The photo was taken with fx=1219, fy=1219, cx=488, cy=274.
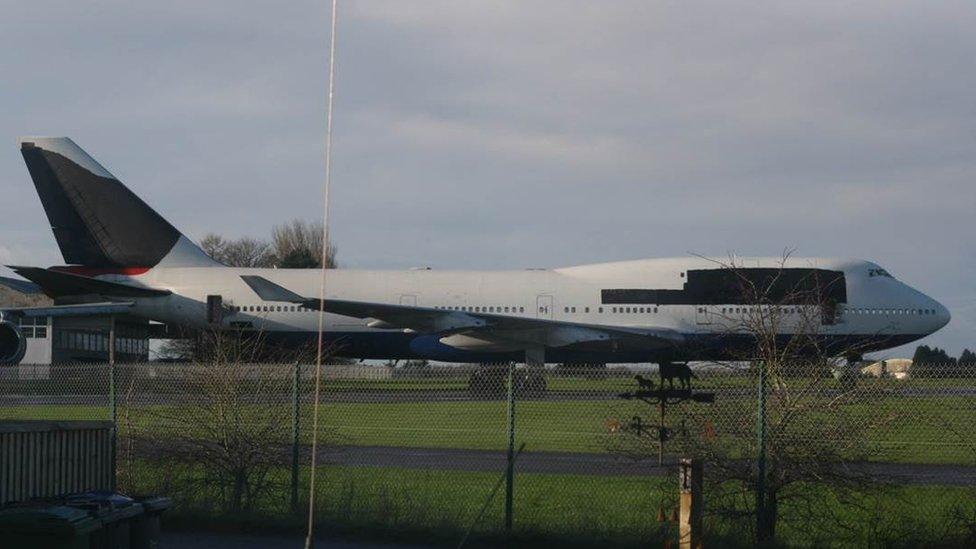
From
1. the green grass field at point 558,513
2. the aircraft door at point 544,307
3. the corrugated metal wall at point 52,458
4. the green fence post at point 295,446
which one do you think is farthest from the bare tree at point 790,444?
the aircraft door at point 544,307

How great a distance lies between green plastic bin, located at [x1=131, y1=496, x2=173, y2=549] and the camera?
30.9 feet

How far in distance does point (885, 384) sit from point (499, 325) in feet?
70.8

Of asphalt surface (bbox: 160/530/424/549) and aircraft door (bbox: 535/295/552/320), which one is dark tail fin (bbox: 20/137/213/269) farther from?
asphalt surface (bbox: 160/530/424/549)

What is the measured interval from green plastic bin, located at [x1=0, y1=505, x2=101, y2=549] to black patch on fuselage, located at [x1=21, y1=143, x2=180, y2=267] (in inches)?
1198

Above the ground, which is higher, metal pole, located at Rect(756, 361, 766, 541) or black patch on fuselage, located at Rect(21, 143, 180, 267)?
black patch on fuselage, located at Rect(21, 143, 180, 267)

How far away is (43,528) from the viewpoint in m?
8.18

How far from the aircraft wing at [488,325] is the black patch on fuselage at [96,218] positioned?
5.96m

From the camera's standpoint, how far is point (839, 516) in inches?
448

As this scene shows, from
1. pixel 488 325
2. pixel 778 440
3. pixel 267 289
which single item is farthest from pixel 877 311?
pixel 778 440

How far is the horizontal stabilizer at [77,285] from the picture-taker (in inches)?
1404

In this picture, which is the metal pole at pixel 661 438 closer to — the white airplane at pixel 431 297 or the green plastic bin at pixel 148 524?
the green plastic bin at pixel 148 524

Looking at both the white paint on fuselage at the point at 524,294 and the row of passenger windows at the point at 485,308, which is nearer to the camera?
the white paint on fuselage at the point at 524,294

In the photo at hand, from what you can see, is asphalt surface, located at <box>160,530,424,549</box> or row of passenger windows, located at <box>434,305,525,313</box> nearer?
asphalt surface, located at <box>160,530,424,549</box>

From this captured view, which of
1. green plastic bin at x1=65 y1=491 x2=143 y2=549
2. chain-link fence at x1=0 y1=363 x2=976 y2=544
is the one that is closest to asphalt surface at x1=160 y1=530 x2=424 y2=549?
chain-link fence at x1=0 y1=363 x2=976 y2=544
